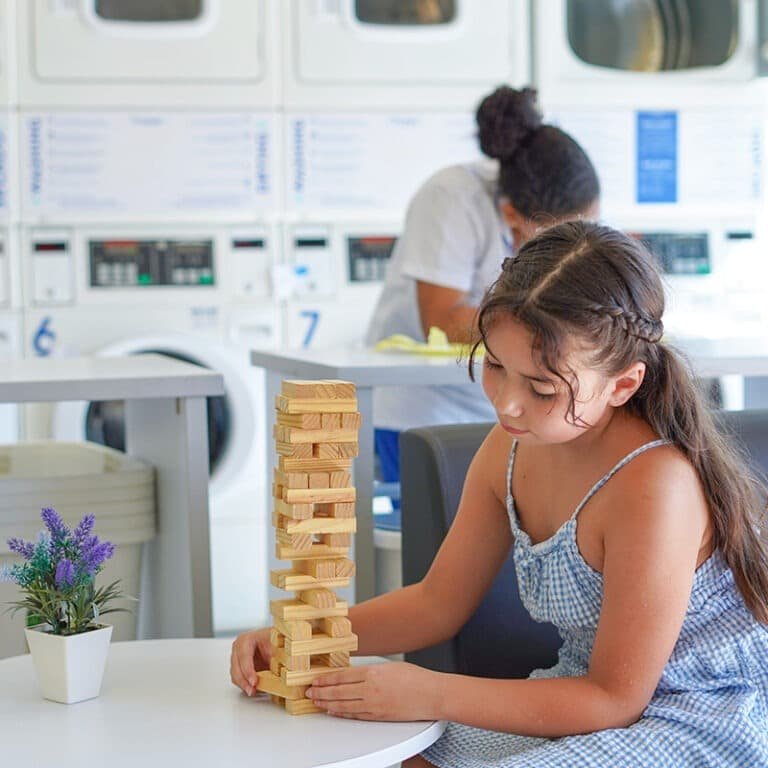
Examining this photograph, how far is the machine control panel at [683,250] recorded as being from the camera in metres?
3.99

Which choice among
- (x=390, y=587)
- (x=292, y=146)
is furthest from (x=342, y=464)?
(x=292, y=146)

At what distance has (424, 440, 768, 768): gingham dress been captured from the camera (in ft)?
4.00

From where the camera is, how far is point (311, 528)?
124cm

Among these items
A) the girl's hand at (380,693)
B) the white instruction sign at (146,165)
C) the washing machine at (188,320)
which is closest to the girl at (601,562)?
the girl's hand at (380,693)

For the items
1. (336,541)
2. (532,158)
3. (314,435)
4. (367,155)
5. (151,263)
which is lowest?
(336,541)

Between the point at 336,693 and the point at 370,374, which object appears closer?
the point at 336,693

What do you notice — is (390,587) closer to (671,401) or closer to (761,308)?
(671,401)

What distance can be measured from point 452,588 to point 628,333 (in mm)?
362

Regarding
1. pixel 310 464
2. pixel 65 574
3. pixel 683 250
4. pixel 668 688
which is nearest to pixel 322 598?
pixel 310 464

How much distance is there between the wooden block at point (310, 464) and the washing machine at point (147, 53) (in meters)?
2.61

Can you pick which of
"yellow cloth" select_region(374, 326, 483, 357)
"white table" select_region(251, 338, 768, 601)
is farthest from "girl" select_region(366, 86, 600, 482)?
"white table" select_region(251, 338, 768, 601)

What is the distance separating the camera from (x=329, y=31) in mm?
3725

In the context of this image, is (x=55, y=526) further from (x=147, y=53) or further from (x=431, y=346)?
(x=147, y=53)

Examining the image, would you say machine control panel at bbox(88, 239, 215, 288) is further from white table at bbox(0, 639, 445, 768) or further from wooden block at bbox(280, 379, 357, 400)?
wooden block at bbox(280, 379, 357, 400)
